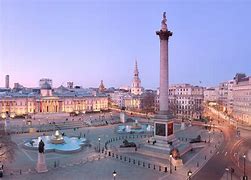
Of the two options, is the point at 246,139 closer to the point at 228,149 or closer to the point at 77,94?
the point at 228,149

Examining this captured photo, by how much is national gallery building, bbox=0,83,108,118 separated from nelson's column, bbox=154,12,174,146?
249ft

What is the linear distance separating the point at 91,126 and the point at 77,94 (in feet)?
198

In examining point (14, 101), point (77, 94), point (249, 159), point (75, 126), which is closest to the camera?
point (249, 159)

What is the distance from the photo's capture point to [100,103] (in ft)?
511

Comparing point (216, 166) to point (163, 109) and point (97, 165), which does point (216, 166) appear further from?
point (97, 165)

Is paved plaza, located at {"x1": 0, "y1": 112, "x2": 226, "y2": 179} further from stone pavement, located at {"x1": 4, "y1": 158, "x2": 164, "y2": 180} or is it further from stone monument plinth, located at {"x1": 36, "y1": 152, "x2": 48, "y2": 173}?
stone monument plinth, located at {"x1": 36, "y1": 152, "x2": 48, "y2": 173}

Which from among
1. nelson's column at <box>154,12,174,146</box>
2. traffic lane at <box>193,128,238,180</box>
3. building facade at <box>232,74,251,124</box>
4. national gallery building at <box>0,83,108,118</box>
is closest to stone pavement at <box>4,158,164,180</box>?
traffic lane at <box>193,128,238,180</box>

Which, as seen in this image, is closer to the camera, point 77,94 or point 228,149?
point 228,149

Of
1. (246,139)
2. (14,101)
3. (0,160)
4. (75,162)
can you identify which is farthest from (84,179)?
(14,101)

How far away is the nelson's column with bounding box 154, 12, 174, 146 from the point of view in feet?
173

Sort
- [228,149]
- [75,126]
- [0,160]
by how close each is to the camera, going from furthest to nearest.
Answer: [75,126] → [228,149] → [0,160]

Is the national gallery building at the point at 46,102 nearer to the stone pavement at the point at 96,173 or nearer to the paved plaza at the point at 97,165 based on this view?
the paved plaza at the point at 97,165

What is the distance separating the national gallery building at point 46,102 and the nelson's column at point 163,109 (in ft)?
249

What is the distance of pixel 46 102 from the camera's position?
431 ft
